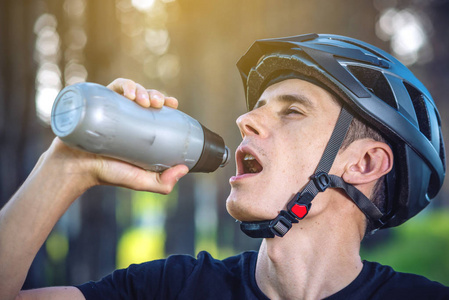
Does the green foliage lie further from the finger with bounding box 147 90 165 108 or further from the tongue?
Result: the finger with bounding box 147 90 165 108

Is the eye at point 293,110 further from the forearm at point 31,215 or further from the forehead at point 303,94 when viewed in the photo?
the forearm at point 31,215

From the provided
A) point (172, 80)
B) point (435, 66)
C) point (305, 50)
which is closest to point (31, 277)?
point (305, 50)

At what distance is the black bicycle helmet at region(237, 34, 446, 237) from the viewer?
2.60 metres

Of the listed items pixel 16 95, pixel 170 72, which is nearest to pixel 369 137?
pixel 16 95

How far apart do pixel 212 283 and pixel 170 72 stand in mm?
9257

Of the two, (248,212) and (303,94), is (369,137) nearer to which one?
(303,94)

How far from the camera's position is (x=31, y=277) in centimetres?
579

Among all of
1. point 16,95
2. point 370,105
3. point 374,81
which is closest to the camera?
point 370,105

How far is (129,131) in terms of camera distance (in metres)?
1.91

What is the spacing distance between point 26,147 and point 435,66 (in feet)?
35.8

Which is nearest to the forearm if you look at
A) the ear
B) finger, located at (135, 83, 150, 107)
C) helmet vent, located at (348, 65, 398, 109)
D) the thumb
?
the thumb

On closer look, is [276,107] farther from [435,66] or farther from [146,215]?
[146,215]

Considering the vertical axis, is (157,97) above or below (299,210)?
above

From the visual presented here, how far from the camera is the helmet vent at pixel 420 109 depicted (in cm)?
304
